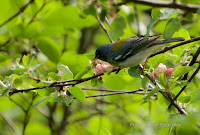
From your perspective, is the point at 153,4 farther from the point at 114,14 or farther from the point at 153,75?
the point at 114,14

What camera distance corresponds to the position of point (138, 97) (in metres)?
3.45

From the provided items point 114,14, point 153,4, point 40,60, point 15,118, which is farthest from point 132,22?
point 15,118

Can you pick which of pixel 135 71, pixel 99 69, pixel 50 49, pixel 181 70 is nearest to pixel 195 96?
pixel 181 70

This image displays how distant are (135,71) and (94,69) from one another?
0.29 m

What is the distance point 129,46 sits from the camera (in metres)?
2.64

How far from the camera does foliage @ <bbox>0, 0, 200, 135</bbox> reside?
160cm

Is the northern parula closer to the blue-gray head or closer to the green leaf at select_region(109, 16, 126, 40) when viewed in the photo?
the blue-gray head

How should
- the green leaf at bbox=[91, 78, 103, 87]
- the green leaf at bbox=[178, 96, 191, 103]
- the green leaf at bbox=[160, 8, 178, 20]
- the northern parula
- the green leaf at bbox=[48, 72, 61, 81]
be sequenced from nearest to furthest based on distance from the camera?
→ the green leaf at bbox=[160, 8, 178, 20], the green leaf at bbox=[178, 96, 191, 103], the green leaf at bbox=[48, 72, 61, 81], the green leaf at bbox=[91, 78, 103, 87], the northern parula

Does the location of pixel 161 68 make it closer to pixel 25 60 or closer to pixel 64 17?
pixel 25 60

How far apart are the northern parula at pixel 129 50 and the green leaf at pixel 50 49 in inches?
17.4

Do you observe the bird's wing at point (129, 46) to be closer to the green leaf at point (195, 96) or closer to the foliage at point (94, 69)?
the foliage at point (94, 69)

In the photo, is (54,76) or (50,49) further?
(50,49)

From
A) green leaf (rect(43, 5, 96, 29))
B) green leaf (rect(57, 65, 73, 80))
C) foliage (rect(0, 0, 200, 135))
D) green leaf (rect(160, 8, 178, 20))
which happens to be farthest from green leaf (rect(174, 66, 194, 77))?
green leaf (rect(43, 5, 96, 29))

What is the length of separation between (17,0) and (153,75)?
1.83 meters
